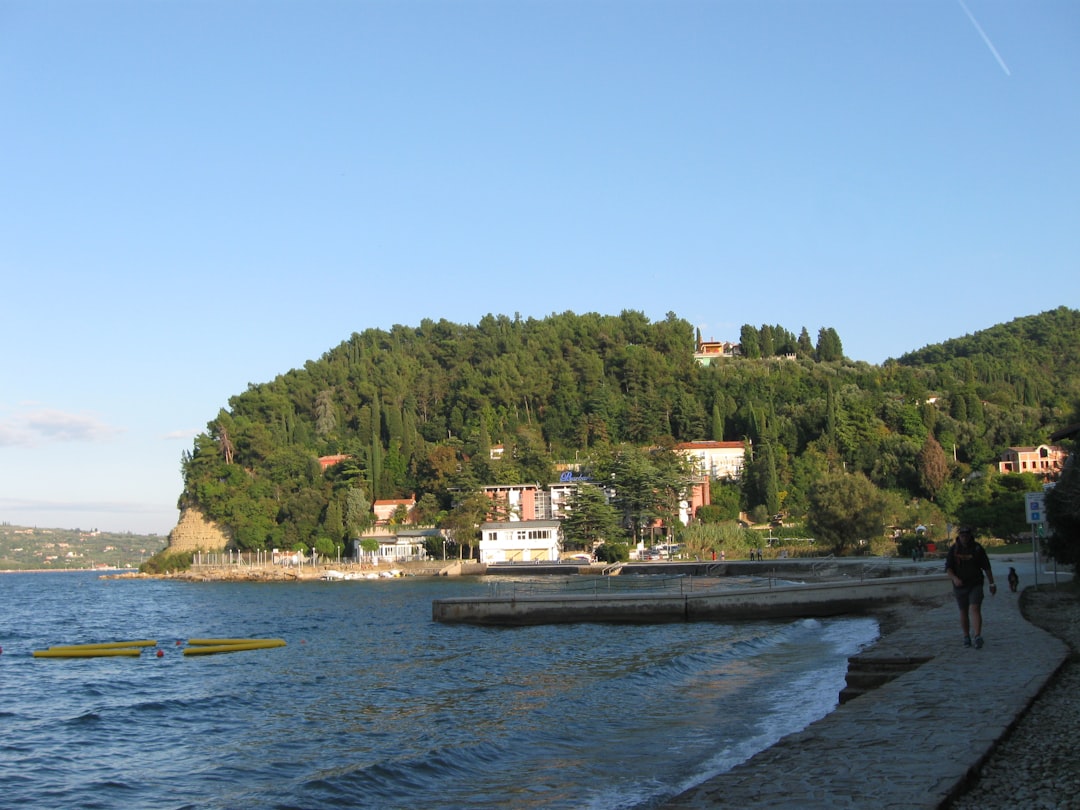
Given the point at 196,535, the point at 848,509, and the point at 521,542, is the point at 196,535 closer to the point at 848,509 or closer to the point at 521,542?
the point at 521,542

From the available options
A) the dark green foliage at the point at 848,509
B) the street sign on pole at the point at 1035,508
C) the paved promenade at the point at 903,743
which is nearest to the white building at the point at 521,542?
the dark green foliage at the point at 848,509

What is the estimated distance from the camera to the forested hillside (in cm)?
9919

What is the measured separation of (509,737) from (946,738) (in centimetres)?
798

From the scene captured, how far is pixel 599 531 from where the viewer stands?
86.8m

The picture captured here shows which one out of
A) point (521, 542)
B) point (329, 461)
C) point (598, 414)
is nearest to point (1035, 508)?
point (521, 542)

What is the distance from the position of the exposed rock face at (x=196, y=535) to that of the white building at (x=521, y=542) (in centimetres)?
4448

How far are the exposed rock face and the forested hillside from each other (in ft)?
8.05

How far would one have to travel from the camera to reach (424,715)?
56.3ft

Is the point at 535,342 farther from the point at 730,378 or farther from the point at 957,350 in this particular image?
the point at 957,350

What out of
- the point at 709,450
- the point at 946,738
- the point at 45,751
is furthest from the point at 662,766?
the point at 709,450

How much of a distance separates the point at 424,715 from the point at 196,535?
111394 mm

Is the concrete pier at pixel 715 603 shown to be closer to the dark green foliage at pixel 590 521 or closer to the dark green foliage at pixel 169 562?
the dark green foliage at pixel 590 521

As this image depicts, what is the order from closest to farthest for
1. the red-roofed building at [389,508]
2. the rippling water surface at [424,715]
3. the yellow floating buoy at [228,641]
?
the rippling water surface at [424,715] < the yellow floating buoy at [228,641] < the red-roofed building at [389,508]

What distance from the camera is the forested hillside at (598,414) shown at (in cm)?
9919
